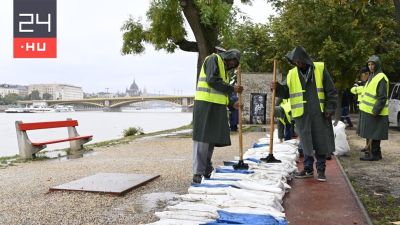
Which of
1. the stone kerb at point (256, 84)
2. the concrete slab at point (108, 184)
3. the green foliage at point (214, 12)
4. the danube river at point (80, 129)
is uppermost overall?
the green foliage at point (214, 12)

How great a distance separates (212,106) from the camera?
6.06 metres

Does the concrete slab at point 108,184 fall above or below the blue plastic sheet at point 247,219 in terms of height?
below

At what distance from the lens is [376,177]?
7266 millimetres

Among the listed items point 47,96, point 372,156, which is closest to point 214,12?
point 372,156

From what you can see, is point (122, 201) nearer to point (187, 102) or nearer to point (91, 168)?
point (91, 168)

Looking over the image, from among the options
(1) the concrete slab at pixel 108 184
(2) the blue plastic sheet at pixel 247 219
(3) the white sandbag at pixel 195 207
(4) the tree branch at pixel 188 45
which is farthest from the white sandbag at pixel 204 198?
(4) the tree branch at pixel 188 45

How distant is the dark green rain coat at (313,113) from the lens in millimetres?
6383

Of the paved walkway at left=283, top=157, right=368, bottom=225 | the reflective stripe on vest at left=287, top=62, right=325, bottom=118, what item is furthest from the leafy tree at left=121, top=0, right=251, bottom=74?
the paved walkway at left=283, top=157, right=368, bottom=225

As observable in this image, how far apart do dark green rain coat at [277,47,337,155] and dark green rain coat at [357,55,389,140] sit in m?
2.88

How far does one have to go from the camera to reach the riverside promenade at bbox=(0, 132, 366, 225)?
491cm

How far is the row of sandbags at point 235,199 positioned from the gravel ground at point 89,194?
50 centimetres

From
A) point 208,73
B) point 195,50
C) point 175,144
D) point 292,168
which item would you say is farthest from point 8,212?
point 195,50

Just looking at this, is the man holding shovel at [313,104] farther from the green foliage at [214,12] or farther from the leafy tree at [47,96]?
the leafy tree at [47,96]

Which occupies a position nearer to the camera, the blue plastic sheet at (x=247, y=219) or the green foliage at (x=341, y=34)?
the blue plastic sheet at (x=247, y=219)
